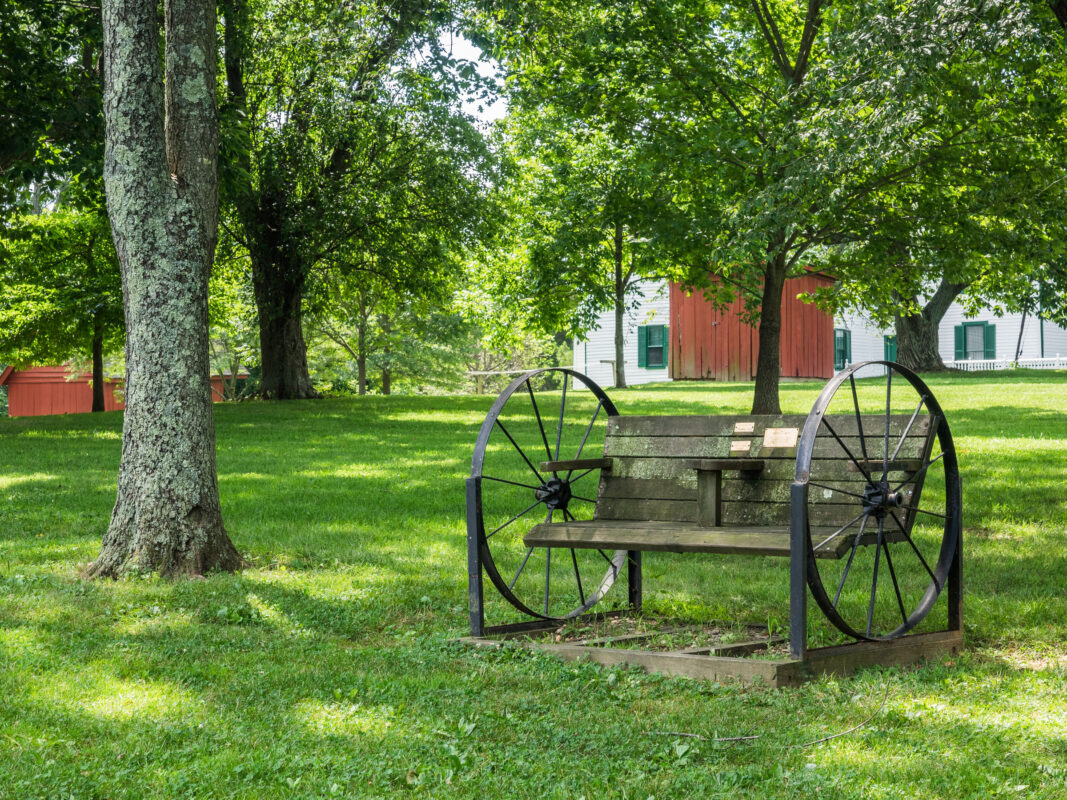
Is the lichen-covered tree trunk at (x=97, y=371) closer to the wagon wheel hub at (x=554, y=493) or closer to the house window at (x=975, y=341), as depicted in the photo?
the wagon wheel hub at (x=554, y=493)

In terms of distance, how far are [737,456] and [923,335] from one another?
1150 inches

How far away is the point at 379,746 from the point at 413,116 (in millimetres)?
19060

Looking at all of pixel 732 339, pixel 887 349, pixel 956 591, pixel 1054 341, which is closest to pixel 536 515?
pixel 956 591

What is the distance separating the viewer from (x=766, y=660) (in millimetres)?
4410

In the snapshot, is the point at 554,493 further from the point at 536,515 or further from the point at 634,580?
the point at 536,515

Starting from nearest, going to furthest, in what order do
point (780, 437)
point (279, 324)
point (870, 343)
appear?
point (780, 437), point (279, 324), point (870, 343)

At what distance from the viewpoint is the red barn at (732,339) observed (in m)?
32.0

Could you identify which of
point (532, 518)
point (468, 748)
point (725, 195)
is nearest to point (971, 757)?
point (468, 748)

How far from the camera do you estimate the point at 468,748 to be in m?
3.63

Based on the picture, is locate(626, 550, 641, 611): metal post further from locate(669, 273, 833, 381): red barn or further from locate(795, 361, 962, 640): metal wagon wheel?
locate(669, 273, 833, 381): red barn

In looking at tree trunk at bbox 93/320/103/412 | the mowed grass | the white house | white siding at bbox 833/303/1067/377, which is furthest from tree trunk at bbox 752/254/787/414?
white siding at bbox 833/303/1067/377

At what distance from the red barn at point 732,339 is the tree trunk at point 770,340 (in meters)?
16.6

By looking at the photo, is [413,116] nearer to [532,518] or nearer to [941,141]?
[941,141]

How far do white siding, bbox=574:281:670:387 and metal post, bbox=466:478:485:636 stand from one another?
2628cm
